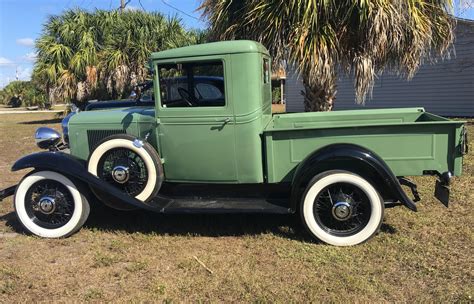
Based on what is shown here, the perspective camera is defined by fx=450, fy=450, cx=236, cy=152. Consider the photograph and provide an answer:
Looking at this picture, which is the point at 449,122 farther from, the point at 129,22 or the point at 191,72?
the point at 129,22

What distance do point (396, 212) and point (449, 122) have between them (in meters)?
1.41

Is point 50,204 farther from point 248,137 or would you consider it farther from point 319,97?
point 319,97

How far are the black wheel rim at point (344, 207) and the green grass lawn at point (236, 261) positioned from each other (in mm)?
193

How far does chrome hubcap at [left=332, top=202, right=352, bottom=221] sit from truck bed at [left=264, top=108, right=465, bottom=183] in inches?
20.4

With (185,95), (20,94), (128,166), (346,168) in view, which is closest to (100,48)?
(185,95)

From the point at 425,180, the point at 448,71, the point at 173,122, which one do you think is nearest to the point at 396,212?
→ the point at 425,180

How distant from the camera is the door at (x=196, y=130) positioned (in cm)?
422

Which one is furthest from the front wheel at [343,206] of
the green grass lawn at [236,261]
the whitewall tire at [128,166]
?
the whitewall tire at [128,166]

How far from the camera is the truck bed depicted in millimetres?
3947

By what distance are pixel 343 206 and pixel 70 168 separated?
2.57 m

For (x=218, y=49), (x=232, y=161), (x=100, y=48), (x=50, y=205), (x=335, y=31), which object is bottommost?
(x=50, y=205)

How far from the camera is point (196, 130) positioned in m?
4.27

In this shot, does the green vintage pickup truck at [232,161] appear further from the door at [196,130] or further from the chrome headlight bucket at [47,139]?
the chrome headlight bucket at [47,139]

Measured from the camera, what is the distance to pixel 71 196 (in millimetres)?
4453
